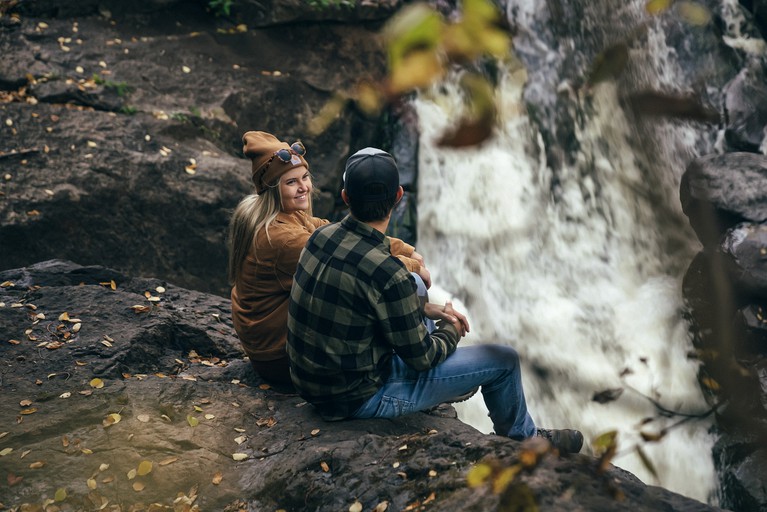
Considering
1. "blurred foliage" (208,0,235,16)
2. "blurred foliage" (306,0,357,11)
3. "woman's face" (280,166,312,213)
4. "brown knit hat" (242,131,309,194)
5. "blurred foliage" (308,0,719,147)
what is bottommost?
"woman's face" (280,166,312,213)

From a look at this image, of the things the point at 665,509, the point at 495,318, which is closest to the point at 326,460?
the point at 665,509

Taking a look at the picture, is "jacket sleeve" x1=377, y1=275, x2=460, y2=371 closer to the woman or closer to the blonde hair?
the woman

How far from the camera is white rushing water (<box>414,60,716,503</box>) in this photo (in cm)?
679

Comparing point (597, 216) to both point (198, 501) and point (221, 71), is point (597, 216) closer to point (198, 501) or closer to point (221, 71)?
point (221, 71)

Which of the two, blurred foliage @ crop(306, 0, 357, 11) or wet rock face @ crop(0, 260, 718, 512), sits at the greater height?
blurred foliage @ crop(306, 0, 357, 11)

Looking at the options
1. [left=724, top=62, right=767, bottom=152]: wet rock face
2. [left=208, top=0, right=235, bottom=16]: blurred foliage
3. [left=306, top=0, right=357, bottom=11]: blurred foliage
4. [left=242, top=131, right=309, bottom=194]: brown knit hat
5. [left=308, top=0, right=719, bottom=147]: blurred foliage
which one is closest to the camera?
[left=308, top=0, right=719, bottom=147]: blurred foliage

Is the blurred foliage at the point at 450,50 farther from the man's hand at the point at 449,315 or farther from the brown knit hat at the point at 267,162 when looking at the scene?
the brown knit hat at the point at 267,162

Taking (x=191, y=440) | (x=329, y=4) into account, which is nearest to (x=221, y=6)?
(x=329, y=4)

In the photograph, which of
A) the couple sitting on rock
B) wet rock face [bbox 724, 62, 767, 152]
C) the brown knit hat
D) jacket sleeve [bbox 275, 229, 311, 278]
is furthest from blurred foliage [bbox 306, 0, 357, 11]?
jacket sleeve [bbox 275, 229, 311, 278]

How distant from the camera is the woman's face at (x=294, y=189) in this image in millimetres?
4410

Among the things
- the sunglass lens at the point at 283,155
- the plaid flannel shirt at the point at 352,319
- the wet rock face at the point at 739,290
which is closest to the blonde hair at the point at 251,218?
the sunglass lens at the point at 283,155

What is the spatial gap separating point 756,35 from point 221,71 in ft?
21.5

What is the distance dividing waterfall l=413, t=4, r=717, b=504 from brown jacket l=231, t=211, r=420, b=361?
107 inches

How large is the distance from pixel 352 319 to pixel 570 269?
501 cm
